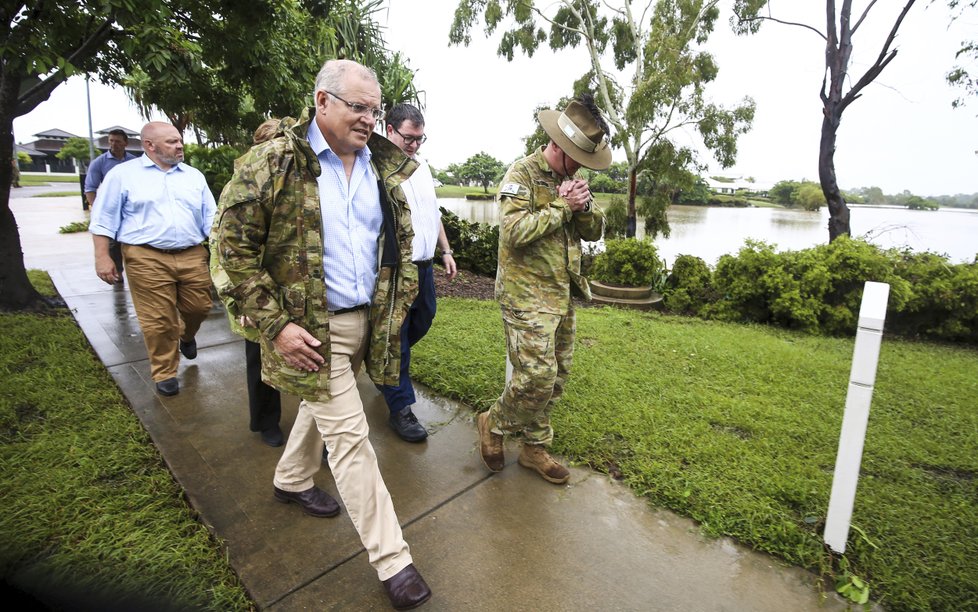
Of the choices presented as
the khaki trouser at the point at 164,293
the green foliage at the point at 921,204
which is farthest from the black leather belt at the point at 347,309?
the green foliage at the point at 921,204

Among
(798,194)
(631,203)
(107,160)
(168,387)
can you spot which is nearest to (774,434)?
(168,387)

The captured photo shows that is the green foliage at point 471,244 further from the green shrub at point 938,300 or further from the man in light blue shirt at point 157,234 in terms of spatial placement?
the green shrub at point 938,300

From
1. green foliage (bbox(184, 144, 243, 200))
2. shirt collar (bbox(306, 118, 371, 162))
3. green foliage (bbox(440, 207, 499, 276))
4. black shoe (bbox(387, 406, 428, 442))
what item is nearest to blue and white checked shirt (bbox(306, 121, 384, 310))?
shirt collar (bbox(306, 118, 371, 162))

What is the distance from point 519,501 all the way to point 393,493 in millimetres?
641

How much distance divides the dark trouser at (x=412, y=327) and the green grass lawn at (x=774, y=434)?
0.63 meters

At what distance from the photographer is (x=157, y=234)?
11.5 feet

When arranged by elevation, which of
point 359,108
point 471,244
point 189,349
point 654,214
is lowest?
point 189,349

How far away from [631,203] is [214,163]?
8.81 metres

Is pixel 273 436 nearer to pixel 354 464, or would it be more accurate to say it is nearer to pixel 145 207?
pixel 354 464

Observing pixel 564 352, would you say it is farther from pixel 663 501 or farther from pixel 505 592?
pixel 505 592

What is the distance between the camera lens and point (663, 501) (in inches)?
103

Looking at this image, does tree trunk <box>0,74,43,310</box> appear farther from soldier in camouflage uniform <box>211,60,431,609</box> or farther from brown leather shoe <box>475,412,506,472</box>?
brown leather shoe <box>475,412,506,472</box>

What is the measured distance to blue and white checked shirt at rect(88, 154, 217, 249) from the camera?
11.3ft

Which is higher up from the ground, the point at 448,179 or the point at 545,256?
the point at 448,179
